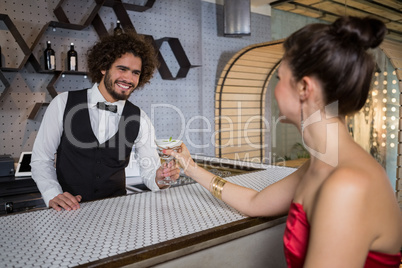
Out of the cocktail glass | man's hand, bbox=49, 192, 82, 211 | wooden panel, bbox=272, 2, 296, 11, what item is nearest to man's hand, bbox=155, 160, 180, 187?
the cocktail glass

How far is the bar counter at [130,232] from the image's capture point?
1.06 meters

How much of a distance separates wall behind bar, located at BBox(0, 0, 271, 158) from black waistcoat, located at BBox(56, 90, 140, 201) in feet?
5.83

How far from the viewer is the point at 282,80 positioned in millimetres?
1172

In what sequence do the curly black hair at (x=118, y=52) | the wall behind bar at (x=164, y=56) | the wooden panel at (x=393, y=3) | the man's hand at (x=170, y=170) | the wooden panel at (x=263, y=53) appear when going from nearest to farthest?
the man's hand at (x=170, y=170) < the curly black hair at (x=118, y=52) < the wall behind bar at (x=164, y=56) < the wooden panel at (x=393, y=3) < the wooden panel at (x=263, y=53)

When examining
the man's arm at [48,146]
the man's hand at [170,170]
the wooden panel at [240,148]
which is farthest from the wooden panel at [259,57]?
the man's hand at [170,170]

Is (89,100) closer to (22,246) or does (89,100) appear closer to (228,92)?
(22,246)

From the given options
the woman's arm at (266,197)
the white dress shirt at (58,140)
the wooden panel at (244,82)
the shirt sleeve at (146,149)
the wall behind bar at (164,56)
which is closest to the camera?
the woman's arm at (266,197)

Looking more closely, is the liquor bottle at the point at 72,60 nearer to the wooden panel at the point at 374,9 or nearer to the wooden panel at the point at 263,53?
the wooden panel at the point at 263,53

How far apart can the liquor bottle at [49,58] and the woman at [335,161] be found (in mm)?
3356

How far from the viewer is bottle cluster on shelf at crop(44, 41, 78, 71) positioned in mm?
3814

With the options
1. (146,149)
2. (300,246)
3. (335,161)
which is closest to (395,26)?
(146,149)

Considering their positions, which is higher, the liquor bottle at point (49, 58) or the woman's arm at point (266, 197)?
the liquor bottle at point (49, 58)

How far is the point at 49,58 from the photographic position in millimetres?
3809

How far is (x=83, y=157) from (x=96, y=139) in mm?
160
